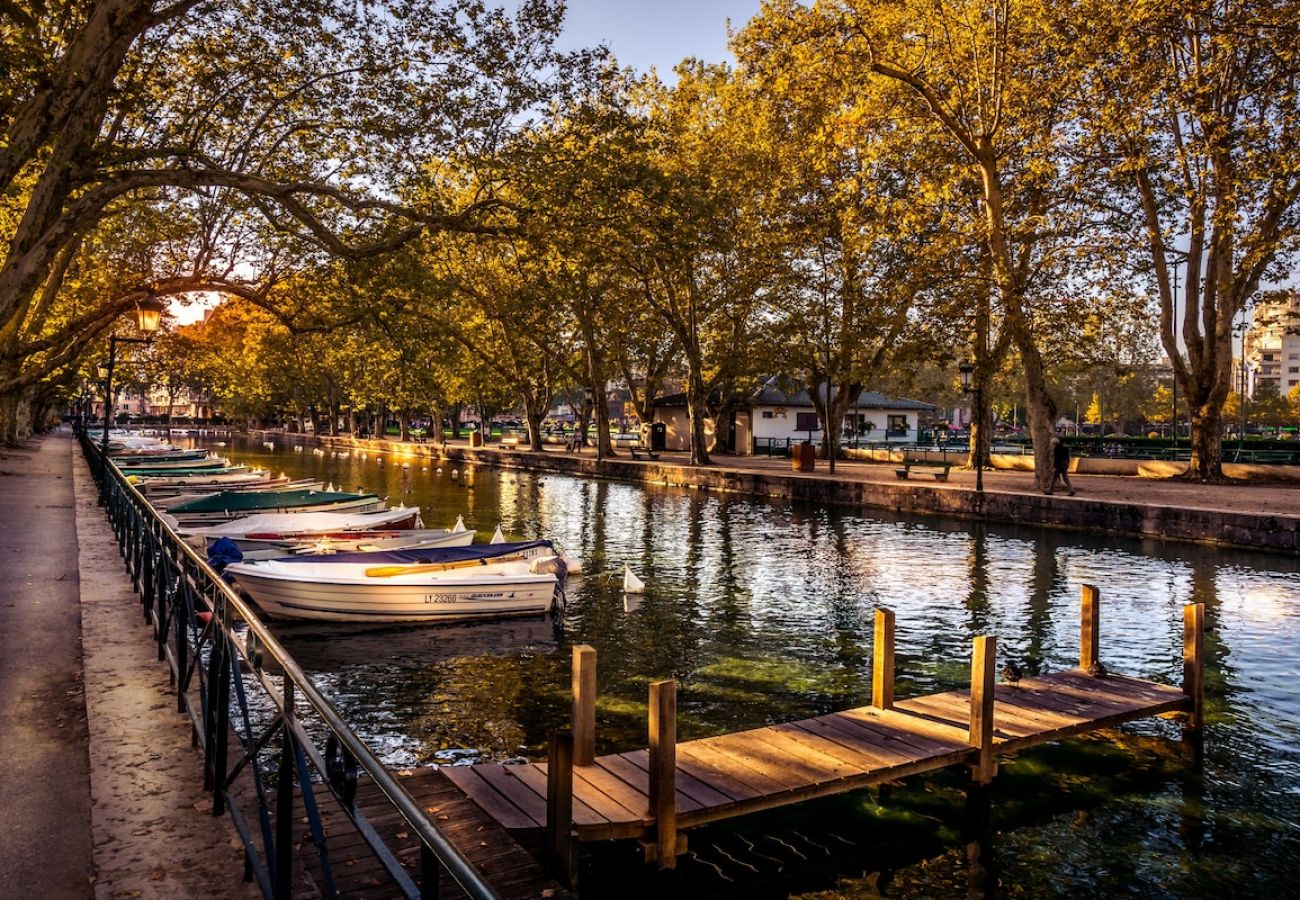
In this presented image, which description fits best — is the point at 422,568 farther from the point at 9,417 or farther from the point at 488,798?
the point at 9,417

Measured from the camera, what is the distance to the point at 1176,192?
1186 inches

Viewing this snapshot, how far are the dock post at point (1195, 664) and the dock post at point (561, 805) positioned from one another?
7790 mm

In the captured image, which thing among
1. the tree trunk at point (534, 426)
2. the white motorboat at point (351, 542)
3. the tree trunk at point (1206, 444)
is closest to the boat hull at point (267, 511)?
the white motorboat at point (351, 542)

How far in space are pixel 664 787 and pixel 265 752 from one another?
498 centimetres

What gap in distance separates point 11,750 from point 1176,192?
3513 cm

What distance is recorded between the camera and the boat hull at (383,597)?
14516 mm

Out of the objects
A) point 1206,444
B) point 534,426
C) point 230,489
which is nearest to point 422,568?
point 230,489

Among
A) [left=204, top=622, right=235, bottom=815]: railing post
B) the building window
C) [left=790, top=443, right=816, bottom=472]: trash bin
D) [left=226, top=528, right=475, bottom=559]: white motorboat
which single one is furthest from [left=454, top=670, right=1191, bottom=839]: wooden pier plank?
the building window

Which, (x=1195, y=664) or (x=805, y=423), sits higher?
(x=805, y=423)

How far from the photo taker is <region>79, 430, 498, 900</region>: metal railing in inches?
112

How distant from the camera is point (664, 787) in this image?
6.79 metres

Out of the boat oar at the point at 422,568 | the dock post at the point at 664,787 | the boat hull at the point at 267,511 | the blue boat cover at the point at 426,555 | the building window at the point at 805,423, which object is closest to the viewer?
the dock post at the point at 664,787

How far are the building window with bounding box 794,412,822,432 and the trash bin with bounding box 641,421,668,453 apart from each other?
10.1 m

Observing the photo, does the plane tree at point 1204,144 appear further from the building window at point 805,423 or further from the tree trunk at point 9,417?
the tree trunk at point 9,417
